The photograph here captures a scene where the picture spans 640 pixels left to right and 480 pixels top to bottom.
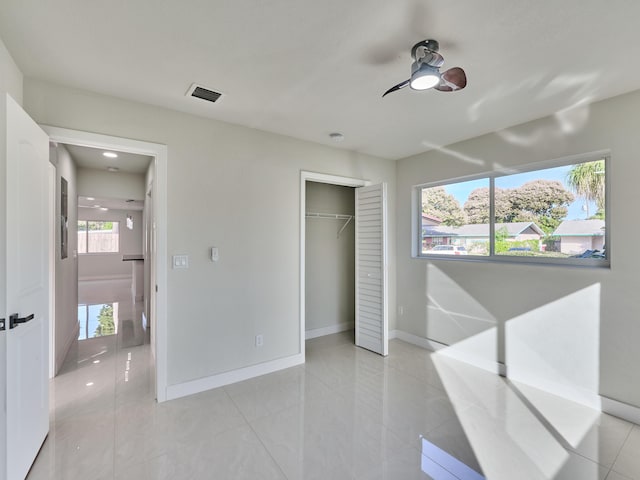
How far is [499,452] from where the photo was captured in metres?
2.05

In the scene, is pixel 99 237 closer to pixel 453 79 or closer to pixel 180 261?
pixel 180 261

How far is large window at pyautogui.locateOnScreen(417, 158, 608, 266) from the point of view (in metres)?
2.76

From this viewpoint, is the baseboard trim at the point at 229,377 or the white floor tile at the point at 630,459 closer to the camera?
the white floor tile at the point at 630,459

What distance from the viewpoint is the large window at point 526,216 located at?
276 centimetres

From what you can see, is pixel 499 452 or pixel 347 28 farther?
pixel 499 452

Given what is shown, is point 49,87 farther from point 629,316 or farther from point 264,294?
point 629,316

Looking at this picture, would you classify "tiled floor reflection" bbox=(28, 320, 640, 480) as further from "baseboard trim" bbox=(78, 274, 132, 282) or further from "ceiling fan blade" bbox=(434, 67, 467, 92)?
"baseboard trim" bbox=(78, 274, 132, 282)

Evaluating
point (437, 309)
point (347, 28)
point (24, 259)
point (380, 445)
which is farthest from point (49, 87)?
point (437, 309)

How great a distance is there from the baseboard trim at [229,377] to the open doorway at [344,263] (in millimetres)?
240

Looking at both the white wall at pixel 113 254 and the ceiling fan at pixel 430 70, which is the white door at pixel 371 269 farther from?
the white wall at pixel 113 254

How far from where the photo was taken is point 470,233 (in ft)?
12.2

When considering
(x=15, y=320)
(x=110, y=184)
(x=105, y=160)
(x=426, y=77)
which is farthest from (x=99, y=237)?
(x=426, y=77)

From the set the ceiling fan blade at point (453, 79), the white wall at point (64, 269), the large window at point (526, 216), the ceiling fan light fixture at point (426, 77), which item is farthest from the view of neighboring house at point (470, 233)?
the white wall at point (64, 269)

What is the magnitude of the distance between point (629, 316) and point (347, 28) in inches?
119
